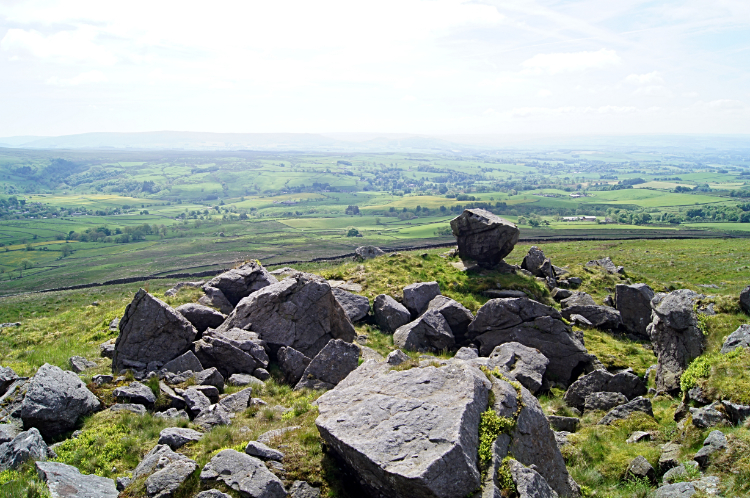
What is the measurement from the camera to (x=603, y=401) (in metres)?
20.5

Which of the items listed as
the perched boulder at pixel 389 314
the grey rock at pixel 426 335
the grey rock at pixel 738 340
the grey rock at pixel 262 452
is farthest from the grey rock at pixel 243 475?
the grey rock at pixel 738 340

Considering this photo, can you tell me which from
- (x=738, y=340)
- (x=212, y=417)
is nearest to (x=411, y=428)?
(x=212, y=417)

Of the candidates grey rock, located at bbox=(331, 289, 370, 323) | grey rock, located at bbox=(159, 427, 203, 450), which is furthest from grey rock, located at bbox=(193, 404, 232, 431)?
grey rock, located at bbox=(331, 289, 370, 323)

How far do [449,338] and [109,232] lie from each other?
210352mm

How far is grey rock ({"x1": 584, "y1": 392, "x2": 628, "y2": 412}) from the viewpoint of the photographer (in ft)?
66.8

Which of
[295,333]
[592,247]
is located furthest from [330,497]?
[592,247]

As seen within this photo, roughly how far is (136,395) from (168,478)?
6.83 meters

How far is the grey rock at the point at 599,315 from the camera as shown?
109ft

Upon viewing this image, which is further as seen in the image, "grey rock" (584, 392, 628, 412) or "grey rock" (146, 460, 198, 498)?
"grey rock" (584, 392, 628, 412)

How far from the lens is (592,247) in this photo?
95.9 metres

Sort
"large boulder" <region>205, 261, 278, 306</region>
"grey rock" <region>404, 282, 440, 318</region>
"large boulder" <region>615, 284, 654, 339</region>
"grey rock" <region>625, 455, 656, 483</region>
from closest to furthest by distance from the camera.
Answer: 1. "grey rock" <region>625, 455, 656, 483</region>
2. "large boulder" <region>205, 261, 278, 306</region>
3. "grey rock" <region>404, 282, 440, 318</region>
4. "large boulder" <region>615, 284, 654, 339</region>

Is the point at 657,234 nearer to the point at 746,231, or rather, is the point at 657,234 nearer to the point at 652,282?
the point at 746,231

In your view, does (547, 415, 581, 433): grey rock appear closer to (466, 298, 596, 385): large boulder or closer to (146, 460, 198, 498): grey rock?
(466, 298, 596, 385): large boulder

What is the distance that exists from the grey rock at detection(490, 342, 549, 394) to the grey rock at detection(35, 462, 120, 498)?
652 inches
